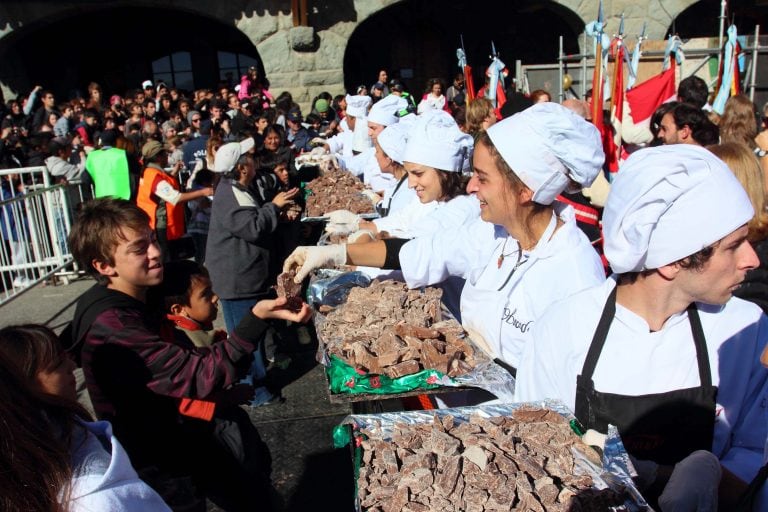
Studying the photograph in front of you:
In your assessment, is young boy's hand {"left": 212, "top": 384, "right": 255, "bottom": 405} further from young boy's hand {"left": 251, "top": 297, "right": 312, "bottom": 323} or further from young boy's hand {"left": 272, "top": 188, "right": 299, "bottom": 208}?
young boy's hand {"left": 272, "top": 188, "right": 299, "bottom": 208}

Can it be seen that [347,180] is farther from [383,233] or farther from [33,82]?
[33,82]

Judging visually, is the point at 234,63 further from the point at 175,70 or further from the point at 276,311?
the point at 276,311

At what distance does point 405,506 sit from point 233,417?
141 cm

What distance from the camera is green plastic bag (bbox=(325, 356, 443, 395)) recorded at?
2.31m

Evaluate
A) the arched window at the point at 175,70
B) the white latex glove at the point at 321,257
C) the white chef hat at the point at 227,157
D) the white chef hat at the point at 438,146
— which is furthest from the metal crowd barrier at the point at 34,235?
the arched window at the point at 175,70

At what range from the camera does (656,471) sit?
159 cm

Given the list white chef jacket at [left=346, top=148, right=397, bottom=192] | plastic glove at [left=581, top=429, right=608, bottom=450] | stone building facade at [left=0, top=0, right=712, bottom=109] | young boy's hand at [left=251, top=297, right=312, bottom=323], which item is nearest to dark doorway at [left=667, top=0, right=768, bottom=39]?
stone building facade at [left=0, top=0, right=712, bottom=109]

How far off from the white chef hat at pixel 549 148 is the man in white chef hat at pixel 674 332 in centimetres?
54

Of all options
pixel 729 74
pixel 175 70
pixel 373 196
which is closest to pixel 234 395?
pixel 373 196

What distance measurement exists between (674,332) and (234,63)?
2132cm

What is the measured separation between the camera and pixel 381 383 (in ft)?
7.66

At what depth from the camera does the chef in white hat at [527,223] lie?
2.30 metres

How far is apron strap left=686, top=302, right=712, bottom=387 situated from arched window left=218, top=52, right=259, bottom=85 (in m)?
20.9

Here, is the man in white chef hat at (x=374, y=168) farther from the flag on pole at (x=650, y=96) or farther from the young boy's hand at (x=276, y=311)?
the flag on pole at (x=650, y=96)
